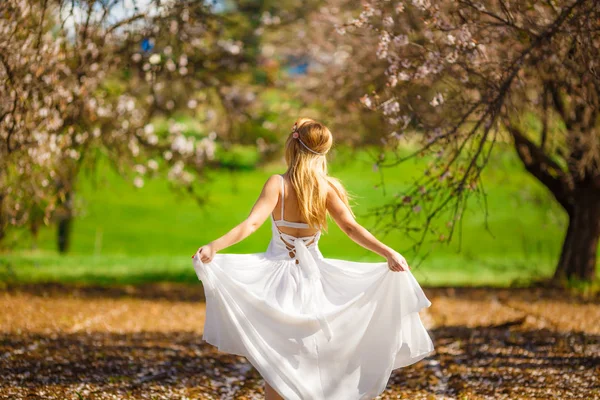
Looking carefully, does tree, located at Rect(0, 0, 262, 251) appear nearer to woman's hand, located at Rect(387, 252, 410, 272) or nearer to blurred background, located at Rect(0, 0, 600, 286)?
blurred background, located at Rect(0, 0, 600, 286)

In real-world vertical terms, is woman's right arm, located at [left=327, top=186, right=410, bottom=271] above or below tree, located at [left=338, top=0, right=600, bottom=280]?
below

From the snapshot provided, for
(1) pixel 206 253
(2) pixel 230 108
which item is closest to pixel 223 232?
(2) pixel 230 108

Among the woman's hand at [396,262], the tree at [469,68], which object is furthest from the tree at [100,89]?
the woman's hand at [396,262]

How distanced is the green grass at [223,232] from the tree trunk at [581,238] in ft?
2.57

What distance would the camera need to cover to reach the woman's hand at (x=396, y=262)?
4.20m

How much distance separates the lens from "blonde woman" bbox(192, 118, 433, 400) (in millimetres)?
4230

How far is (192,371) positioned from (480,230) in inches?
819

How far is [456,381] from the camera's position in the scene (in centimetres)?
581

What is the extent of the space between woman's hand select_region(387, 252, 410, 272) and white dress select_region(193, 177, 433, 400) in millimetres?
74

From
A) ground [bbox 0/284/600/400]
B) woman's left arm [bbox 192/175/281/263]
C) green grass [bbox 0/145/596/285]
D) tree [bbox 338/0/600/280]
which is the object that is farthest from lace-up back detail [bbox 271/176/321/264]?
green grass [bbox 0/145/596/285]

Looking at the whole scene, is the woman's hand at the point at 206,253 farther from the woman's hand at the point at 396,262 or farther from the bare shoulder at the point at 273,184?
the woman's hand at the point at 396,262

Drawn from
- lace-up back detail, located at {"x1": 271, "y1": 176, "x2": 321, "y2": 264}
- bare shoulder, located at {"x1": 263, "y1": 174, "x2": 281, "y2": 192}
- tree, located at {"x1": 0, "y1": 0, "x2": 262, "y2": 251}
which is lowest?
lace-up back detail, located at {"x1": 271, "y1": 176, "x2": 321, "y2": 264}

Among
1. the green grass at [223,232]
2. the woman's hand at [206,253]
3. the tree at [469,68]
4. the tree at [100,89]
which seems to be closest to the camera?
the woman's hand at [206,253]

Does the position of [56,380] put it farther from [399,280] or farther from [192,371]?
[399,280]
